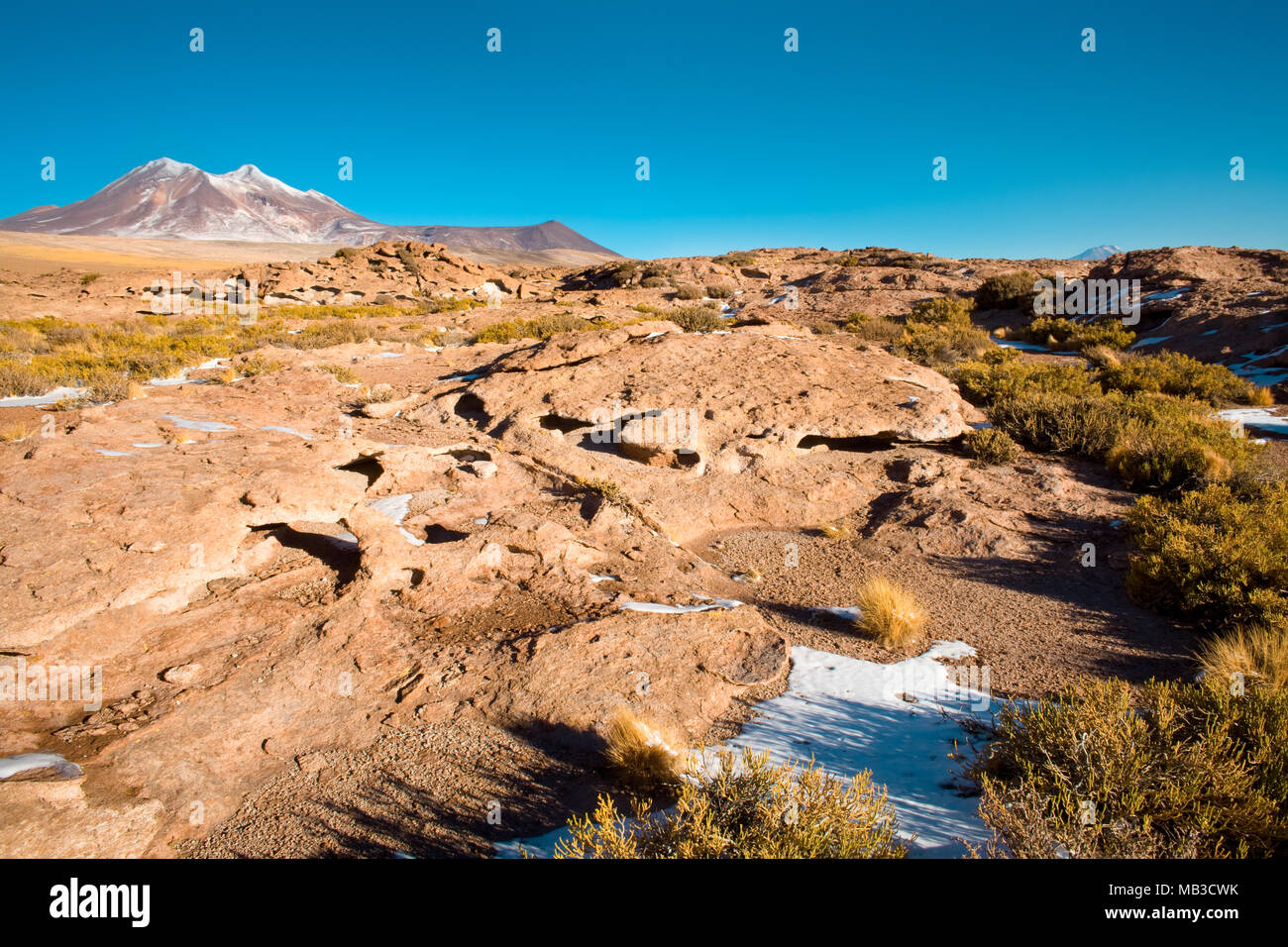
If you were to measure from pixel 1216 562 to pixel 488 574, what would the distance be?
5.77 meters

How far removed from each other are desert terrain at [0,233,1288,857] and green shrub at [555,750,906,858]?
0.54 metres

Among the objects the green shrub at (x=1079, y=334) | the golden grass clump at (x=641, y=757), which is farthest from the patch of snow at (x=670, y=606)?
the green shrub at (x=1079, y=334)

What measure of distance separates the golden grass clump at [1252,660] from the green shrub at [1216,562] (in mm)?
375

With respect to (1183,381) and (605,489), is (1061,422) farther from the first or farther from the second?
(605,489)

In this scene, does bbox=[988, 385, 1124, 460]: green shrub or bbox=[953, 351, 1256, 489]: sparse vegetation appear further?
bbox=[988, 385, 1124, 460]: green shrub

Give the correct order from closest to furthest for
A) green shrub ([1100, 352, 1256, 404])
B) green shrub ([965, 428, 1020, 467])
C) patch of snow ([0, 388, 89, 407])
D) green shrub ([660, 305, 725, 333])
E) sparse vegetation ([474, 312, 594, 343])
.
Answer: green shrub ([965, 428, 1020, 467]) → patch of snow ([0, 388, 89, 407]) → green shrub ([1100, 352, 1256, 404]) → green shrub ([660, 305, 725, 333]) → sparse vegetation ([474, 312, 594, 343])

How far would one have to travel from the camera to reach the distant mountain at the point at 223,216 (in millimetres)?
126625

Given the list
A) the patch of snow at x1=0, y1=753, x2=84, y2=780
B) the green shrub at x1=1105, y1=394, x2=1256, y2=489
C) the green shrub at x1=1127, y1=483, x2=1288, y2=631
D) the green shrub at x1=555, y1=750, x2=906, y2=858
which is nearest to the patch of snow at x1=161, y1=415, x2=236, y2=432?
the patch of snow at x1=0, y1=753, x2=84, y2=780

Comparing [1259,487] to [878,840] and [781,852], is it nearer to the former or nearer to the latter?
[878,840]

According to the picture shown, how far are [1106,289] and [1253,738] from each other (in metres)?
23.0

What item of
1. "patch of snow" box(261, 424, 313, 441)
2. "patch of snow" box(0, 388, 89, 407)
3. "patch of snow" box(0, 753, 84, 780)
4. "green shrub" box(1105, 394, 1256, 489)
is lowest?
"patch of snow" box(0, 753, 84, 780)

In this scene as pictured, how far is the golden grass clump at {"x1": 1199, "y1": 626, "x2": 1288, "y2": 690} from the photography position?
10.9 ft

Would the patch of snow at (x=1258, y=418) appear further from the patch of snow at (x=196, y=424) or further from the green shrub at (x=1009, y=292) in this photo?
the patch of snow at (x=196, y=424)

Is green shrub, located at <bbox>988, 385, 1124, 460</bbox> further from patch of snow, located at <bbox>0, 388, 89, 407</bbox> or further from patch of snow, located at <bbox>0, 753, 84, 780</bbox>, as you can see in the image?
patch of snow, located at <bbox>0, 388, 89, 407</bbox>
